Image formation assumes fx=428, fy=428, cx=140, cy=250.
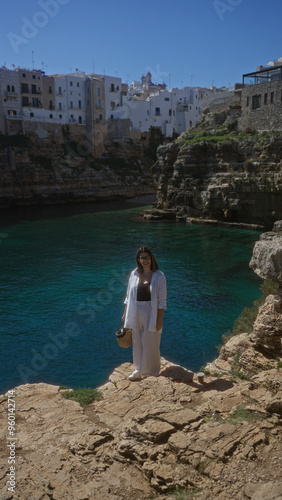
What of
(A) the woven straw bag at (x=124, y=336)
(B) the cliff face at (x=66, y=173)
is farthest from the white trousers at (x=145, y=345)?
(B) the cliff face at (x=66, y=173)

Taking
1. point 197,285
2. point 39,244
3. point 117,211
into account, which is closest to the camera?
point 197,285

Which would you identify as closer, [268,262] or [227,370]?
[268,262]

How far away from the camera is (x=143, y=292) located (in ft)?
23.0

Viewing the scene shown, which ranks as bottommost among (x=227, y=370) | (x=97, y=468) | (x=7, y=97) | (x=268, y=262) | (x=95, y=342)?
(x=95, y=342)

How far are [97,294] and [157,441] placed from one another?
15.2 metres

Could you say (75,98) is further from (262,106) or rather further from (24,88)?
(262,106)

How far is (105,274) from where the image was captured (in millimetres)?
23969

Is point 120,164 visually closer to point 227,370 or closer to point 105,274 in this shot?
point 105,274

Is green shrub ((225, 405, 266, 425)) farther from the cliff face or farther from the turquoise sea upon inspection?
the cliff face

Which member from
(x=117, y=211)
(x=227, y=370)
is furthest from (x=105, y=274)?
(x=117, y=211)

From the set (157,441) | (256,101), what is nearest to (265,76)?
(256,101)

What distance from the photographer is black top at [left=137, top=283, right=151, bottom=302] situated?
276 inches

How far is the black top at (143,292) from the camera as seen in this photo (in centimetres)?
701

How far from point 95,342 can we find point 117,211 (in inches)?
1551
